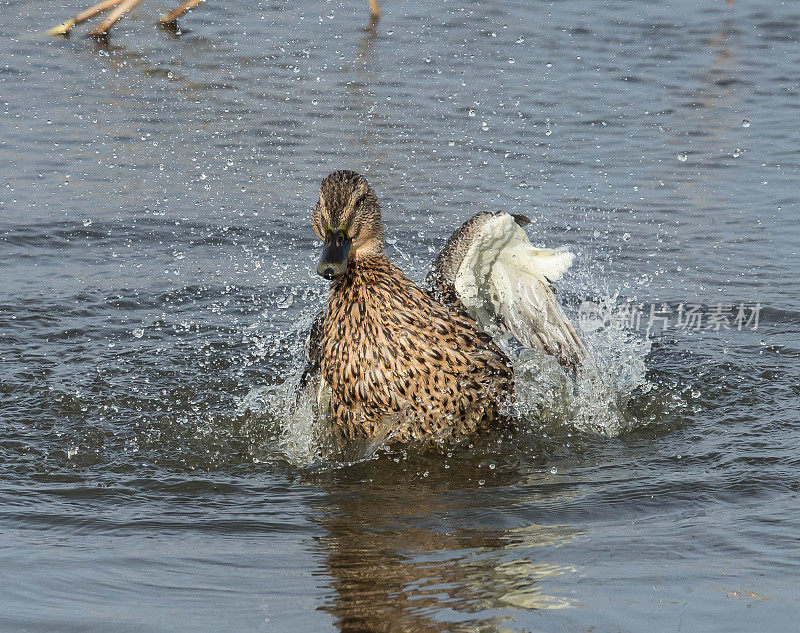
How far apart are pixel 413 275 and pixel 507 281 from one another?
1.90 meters

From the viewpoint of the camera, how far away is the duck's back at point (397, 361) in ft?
17.1

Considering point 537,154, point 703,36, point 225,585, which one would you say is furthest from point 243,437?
point 703,36

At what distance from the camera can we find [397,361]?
205 inches

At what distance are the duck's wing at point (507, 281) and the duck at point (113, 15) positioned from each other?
25.7 feet

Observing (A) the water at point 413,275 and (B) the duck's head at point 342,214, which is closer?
(A) the water at point 413,275

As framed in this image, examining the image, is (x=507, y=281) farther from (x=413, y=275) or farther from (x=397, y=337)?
(x=413, y=275)

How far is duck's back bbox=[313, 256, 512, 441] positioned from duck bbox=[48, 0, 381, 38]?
8147 millimetres

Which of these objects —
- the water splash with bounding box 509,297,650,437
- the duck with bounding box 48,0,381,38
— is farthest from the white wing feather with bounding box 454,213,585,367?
the duck with bounding box 48,0,381,38

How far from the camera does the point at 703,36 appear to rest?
13.3m

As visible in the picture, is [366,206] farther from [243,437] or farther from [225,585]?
[225,585]

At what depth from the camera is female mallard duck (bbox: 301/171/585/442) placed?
17.0ft

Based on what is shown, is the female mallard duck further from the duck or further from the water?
the duck

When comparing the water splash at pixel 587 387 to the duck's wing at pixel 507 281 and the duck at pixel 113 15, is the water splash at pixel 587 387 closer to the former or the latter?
the duck's wing at pixel 507 281

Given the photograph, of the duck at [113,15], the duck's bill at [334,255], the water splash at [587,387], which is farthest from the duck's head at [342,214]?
the duck at [113,15]
